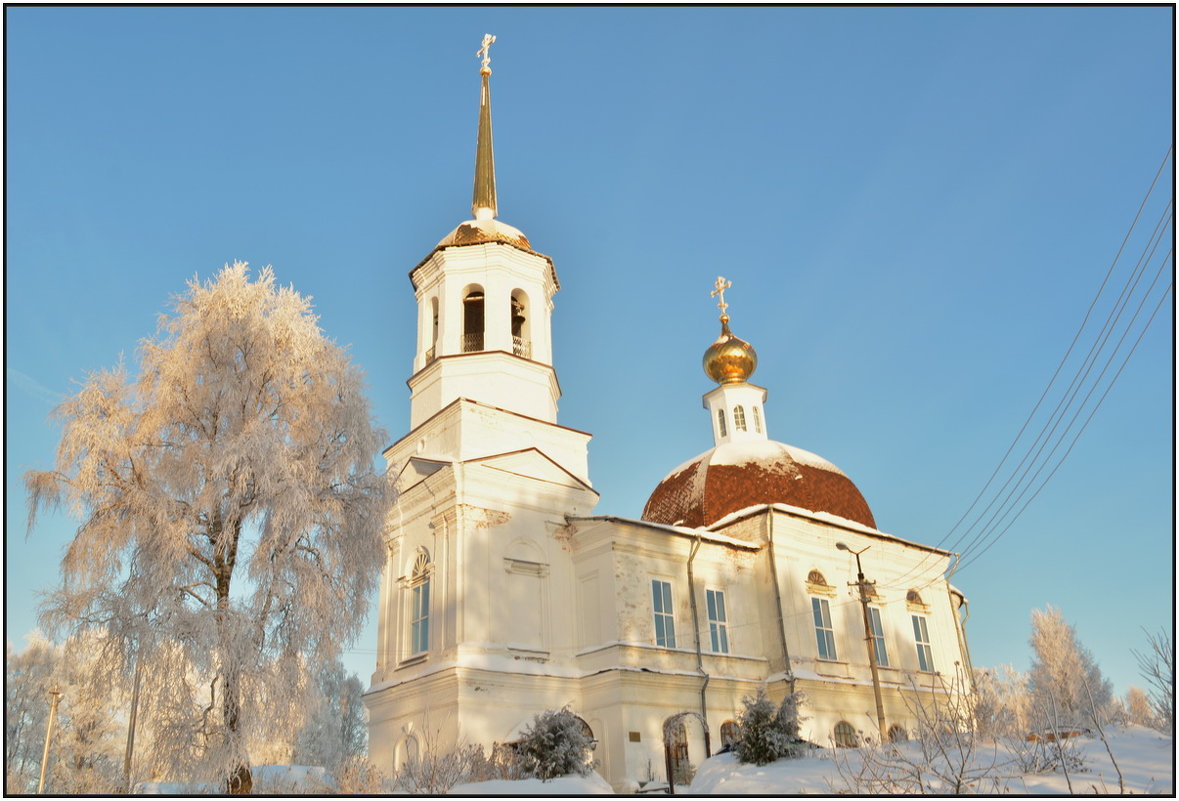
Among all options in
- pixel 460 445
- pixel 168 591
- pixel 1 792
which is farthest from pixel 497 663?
pixel 1 792

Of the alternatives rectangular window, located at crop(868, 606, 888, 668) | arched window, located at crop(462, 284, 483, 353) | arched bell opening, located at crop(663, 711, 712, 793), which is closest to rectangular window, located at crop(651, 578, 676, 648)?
arched bell opening, located at crop(663, 711, 712, 793)

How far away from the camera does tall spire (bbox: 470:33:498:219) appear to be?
1114 inches

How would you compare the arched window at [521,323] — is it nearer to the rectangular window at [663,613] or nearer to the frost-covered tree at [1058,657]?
the rectangular window at [663,613]

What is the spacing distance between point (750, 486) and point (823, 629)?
5023mm

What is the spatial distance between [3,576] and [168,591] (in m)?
2.07

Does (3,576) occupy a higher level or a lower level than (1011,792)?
higher

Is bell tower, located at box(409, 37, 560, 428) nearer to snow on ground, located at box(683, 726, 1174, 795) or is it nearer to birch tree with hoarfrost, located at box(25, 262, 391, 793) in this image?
birch tree with hoarfrost, located at box(25, 262, 391, 793)

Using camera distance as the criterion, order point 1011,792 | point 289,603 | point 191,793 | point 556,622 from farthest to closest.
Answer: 1. point 556,622
2. point 289,603
3. point 191,793
4. point 1011,792

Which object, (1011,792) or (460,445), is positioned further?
(460,445)

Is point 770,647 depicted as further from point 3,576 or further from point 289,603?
point 3,576

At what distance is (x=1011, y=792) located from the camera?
8.16 meters

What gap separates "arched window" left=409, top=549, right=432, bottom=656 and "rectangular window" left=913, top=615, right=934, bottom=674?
627 inches

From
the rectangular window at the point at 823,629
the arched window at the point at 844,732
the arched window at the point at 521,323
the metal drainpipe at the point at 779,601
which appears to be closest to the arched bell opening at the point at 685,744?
the metal drainpipe at the point at 779,601

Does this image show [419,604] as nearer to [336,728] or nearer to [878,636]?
[878,636]
